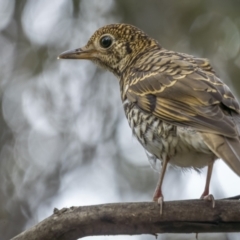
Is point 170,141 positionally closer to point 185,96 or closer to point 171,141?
point 171,141

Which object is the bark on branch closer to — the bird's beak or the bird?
the bird

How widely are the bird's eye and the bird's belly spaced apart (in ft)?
3.84

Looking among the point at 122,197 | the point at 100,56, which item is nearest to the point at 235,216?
the point at 100,56

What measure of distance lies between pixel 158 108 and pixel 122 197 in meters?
3.56

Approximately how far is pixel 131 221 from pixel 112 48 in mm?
2429

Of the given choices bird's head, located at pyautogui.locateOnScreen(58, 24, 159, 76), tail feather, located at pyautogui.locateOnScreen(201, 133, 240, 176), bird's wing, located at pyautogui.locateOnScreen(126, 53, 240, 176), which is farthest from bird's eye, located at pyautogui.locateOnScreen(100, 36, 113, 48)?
tail feather, located at pyautogui.locateOnScreen(201, 133, 240, 176)

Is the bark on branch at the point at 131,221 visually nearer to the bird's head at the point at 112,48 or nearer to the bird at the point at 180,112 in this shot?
the bird at the point at 180,112

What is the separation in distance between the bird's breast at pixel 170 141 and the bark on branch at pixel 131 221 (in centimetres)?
51

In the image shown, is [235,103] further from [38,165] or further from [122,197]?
[38,165]

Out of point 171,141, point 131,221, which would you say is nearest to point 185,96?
point 171,141

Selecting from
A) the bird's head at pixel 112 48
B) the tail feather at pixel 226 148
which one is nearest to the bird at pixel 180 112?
the tail feather at pixel 226 148

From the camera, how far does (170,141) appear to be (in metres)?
5.31

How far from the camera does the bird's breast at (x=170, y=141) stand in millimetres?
5109

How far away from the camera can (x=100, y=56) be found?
6.81 metres
